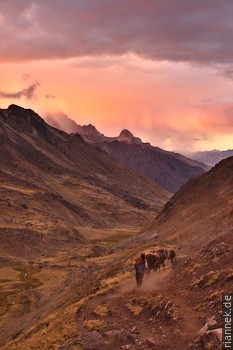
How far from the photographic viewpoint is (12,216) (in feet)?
546

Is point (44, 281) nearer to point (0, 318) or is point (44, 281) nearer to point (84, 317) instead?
point (0, 318)

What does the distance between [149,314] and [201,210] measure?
6339 centimetres

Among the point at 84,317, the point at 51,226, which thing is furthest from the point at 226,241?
the point at 51,226

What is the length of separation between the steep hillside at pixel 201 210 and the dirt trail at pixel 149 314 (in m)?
24.3

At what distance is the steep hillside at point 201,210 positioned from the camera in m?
65.6

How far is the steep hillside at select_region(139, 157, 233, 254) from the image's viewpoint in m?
65.6

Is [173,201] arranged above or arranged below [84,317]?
above

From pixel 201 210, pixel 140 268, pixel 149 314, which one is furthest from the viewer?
pixel 201 210

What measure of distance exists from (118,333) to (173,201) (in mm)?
105695

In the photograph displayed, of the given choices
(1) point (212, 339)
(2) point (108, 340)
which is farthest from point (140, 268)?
(1) point (212, 339)

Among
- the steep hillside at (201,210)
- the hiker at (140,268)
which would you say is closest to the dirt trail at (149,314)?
the hiker at (140,268)

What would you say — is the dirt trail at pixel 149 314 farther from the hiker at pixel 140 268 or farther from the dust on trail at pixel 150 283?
the hiker at pixel 140 268

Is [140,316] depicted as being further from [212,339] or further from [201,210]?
[201,210]

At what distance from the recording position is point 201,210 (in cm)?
9000
